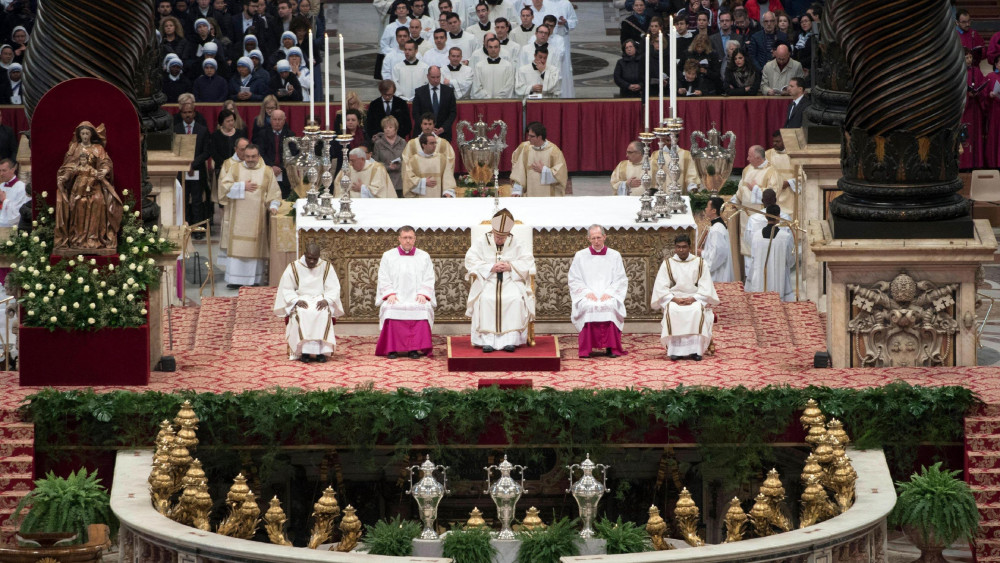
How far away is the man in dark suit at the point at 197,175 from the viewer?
21.9 meters

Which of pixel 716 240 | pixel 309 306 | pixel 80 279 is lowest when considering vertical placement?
pixel 309 306

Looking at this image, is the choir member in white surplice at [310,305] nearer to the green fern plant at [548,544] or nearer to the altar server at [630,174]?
the green fern plant at [548,544]

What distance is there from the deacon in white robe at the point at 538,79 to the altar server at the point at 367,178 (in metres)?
5.16

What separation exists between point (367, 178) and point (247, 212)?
1.36m

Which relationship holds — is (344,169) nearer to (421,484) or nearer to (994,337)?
(421,484)

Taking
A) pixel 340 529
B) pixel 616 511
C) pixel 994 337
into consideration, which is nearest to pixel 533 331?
pixel 616 511

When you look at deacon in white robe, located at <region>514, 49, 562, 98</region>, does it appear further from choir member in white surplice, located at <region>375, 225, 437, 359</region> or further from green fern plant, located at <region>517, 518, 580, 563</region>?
green fern plant, located at <region>517, 518, 580, 563</region>

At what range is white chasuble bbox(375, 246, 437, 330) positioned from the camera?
15992 mm

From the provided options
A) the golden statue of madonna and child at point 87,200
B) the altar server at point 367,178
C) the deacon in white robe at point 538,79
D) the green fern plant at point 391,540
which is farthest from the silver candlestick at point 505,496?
the deacon in white robe at point 538,79

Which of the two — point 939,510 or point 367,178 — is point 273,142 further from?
point 939,510

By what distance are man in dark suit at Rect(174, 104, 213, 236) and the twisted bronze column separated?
876 centimetres

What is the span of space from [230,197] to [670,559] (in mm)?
10027

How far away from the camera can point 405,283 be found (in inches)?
636

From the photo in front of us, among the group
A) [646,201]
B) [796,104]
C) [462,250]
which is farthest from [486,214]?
[796,104]
